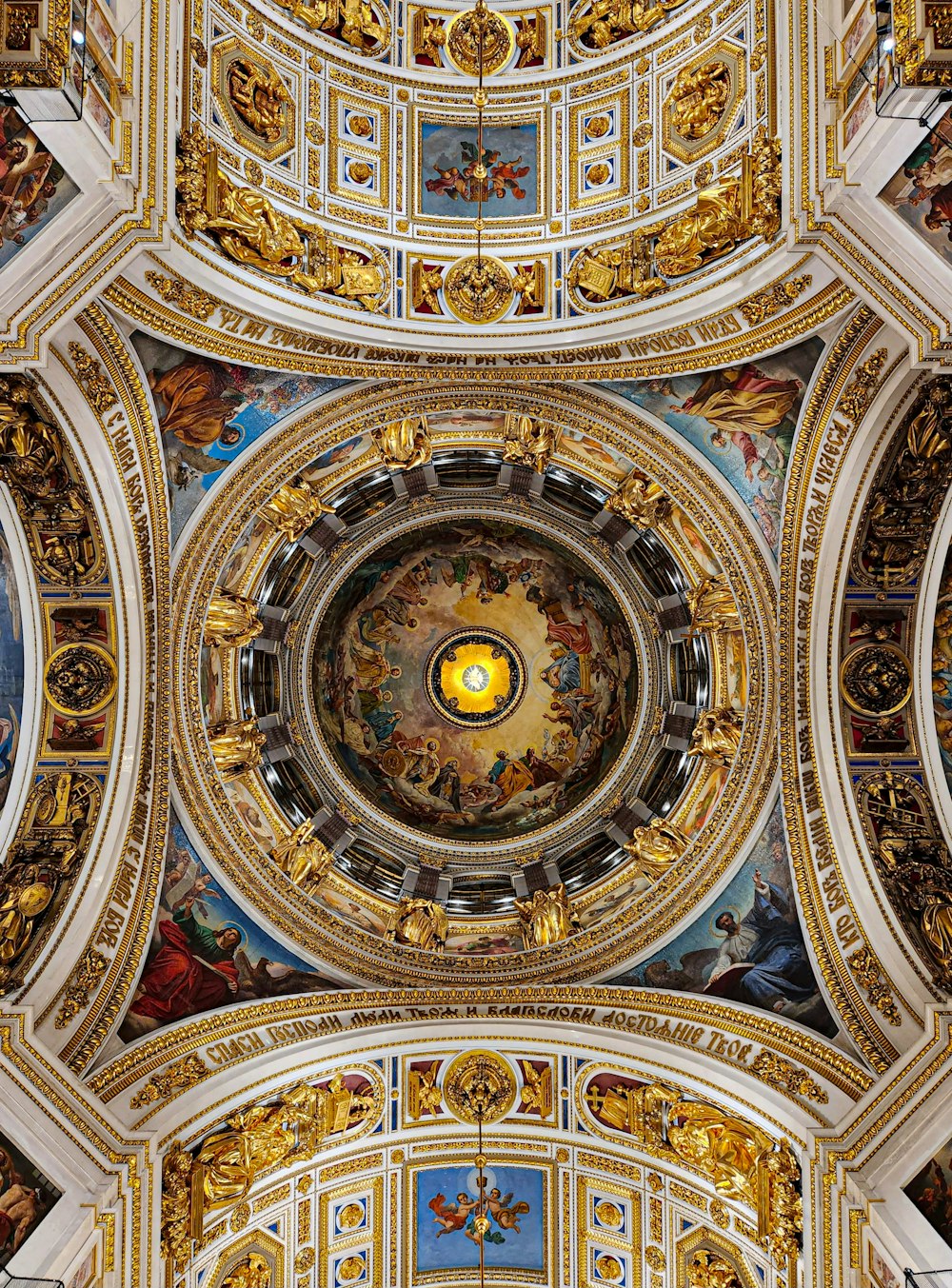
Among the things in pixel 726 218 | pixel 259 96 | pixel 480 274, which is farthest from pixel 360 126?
pixel 726 218

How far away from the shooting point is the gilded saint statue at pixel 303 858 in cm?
1612

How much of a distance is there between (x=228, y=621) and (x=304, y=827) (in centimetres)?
397

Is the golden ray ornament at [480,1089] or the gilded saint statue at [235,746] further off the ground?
the gilded saint statue at [235,746]

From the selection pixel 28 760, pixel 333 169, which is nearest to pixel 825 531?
pixel 333 169

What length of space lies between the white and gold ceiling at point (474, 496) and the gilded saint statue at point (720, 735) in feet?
0.19

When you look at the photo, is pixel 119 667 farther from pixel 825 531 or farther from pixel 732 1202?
pixel 732 1202

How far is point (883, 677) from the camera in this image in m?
14.5

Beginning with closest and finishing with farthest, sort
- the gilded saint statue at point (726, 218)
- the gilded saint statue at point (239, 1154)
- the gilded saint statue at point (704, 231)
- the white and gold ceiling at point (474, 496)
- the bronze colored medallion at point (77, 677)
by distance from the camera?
1. the white and gold ceiling at point (474, 496)
2. the gilded saint statue at point (726, 218)
3. the gilded saint statue at point (704, 231)
4. the gilded saint statue at point (239, 1154)
5. the bronze colored medallion at point (77, 677)

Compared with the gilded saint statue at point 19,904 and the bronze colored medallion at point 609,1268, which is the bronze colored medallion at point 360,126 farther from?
the bronze colored medallion at point 609,1268

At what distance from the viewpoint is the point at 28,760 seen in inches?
555

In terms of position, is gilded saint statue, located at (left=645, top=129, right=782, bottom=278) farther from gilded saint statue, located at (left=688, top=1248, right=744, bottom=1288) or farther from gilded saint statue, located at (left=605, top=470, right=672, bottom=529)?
gilded saint statue, located at (left=688, top=1248, right=744, bottom=1288)

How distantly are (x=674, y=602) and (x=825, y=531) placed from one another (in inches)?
128

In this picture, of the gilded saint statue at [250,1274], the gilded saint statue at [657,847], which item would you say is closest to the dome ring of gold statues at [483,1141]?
the gilded saint statue at [250,1274]

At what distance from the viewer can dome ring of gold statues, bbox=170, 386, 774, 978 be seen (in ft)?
49.5
